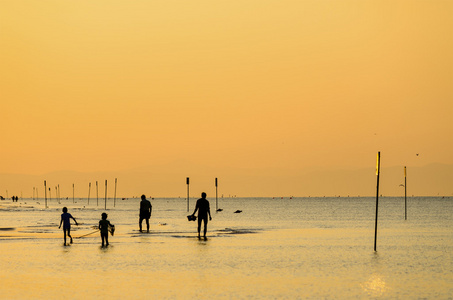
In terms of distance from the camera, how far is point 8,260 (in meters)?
24.0

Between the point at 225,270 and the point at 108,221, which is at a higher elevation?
the point at 108,221

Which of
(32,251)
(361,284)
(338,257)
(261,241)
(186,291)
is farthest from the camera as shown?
(261,241)

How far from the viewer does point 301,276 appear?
1956 centimetres

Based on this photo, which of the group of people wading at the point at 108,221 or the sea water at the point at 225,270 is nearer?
the sea water at the point at 225,270

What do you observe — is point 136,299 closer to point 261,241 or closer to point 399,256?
point 399,256

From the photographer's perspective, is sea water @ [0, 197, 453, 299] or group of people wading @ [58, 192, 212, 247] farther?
group of people wading @ [58, 192, 212, 247]

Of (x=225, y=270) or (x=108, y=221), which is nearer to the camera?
(x=225, y=270)

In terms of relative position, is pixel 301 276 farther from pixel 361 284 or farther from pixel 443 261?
pixel 443 261

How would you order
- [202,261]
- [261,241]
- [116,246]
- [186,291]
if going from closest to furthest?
[186,291]
[202,261]
[116,246]
[261,241]

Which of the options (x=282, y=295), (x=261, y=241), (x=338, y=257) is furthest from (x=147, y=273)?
(x=261, y=241)

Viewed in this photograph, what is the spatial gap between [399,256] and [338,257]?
7.71ft

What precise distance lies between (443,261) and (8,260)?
13839 millimetres

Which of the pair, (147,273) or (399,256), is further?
(399,256)

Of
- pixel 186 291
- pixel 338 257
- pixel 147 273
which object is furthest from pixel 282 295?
pixel 338 257
